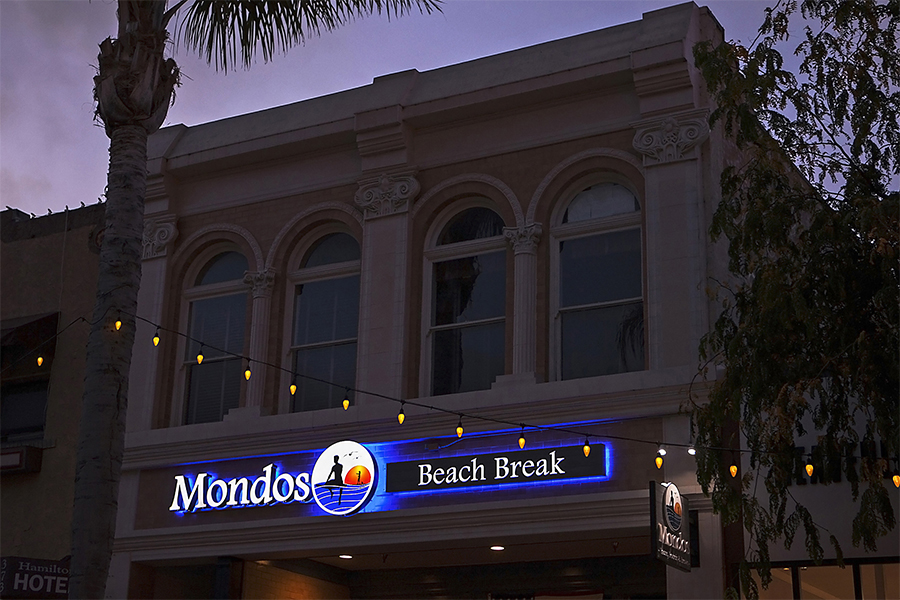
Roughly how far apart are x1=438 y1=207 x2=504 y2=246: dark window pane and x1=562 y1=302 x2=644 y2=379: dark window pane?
1933 mm

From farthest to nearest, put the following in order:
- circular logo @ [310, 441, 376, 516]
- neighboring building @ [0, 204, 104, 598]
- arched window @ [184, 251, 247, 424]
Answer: neighboring building @ [0, 204, 104, 598] → arched window @ [184, 251, 247, 424] → circular logo @ [310, 441, 376, 516]

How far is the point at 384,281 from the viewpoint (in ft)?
57.8

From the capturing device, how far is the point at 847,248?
35.0 feet

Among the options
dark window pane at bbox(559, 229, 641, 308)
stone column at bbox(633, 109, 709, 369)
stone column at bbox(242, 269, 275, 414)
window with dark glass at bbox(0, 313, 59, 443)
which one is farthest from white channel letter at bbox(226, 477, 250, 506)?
stone column at bbox(633, 109, 709, 369)

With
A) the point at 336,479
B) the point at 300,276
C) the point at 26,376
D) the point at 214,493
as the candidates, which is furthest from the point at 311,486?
the point at 26,376

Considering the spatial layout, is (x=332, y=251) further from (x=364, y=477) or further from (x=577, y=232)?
(x=577, y=232)

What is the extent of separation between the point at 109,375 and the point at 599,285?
8.10 metres

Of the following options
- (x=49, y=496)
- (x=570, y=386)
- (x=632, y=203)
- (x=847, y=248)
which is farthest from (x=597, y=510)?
(x=49, y=496)

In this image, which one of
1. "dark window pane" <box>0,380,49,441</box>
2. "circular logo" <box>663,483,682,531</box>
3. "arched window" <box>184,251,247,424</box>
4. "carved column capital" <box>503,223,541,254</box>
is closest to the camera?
"circular logo" <box>663,483,682,531</box>

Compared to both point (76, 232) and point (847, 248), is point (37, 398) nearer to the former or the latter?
point (76, 232)

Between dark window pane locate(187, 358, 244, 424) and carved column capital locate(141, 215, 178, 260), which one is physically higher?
carved column capital locate(141, 215, 178, 260)

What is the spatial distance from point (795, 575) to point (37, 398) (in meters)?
13.0

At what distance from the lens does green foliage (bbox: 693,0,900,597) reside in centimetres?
1032

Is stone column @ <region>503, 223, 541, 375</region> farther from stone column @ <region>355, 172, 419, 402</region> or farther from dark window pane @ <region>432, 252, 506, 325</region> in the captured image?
stone column @ <region>355, 172, 419, 402</region>
